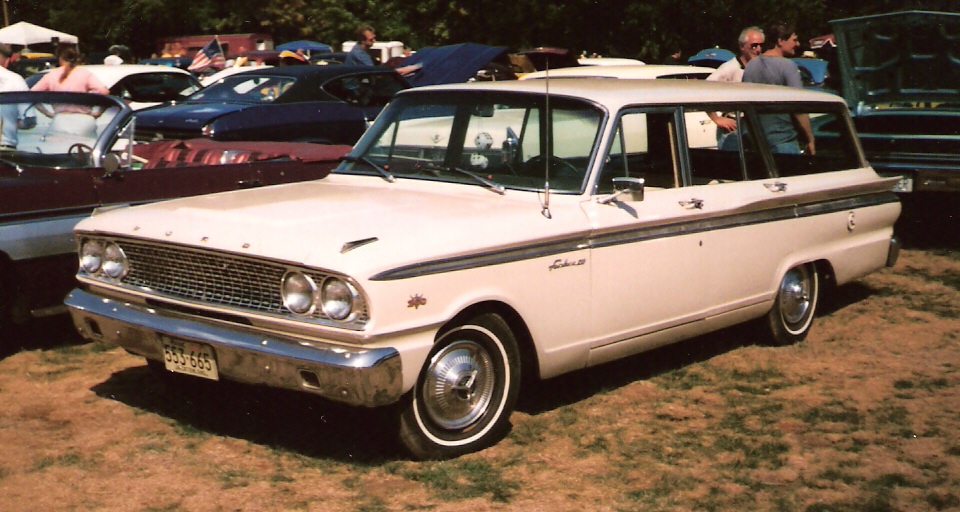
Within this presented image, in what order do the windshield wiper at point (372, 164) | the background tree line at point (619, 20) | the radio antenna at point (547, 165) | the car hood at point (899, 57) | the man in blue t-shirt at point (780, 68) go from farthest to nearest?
the background tree line at point (619, 20) → the car hood at point (899, 57) → the man in blue t-shirt at point (780, 68) → the windshield wiper at point (372, 164) → the radio antenna at point (547, 165)

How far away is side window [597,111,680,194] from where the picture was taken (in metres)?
5.93

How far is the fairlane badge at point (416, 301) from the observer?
4.66 meters

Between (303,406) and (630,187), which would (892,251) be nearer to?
(630,187)

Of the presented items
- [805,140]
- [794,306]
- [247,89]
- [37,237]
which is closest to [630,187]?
[794,306]

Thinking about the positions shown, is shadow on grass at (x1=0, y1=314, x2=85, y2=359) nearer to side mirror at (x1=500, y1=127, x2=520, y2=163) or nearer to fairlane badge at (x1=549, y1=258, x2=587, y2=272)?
side mirror at (x1=500, y1=127, x2=520, y2=163)

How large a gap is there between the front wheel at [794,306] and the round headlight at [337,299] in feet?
10.5

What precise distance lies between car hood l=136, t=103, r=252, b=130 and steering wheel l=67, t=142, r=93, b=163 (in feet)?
12.2

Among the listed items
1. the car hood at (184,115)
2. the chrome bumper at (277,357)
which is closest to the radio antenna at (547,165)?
the chrome bumper at (277,357)

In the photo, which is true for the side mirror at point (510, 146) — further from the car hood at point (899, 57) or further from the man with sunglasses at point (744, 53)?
the car hood at point (899, 57)

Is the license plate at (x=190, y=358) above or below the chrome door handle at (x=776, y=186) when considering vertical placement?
below

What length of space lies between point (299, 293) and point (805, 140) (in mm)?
3959

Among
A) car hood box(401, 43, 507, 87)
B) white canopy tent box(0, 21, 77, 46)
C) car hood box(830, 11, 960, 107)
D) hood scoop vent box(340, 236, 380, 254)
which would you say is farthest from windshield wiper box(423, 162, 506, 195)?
white canopy tent box(0, 21, 77, 46)

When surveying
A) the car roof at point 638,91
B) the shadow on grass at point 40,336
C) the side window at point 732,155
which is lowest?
the shadow on grass at point 40,336

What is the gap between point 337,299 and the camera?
4633mm
